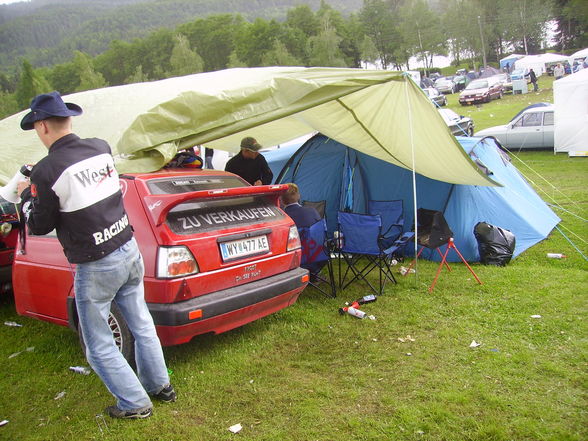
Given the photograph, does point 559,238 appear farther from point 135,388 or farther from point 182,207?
point 135,388

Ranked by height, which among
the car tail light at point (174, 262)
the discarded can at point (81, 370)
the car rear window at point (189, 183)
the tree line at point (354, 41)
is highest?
the tree line at point (354, 41)

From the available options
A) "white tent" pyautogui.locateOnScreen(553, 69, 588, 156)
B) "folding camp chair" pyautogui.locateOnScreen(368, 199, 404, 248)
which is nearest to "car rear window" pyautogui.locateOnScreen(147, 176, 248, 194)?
"folding camp chair" pyautogui.locateOnScreen(368, 199, 404, 248)

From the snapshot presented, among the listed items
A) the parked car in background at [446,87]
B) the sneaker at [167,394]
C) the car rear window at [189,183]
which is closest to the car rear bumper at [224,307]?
the sneaker at [167,394]

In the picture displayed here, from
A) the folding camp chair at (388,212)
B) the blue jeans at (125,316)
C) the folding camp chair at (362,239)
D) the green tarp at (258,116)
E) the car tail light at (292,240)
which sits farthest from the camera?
the folding camp chair at (388,212)

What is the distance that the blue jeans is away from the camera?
9.89 ft

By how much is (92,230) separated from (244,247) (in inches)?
53.2

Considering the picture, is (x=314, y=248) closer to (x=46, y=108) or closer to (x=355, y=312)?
(x=355, y=312)

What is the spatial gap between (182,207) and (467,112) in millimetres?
28538

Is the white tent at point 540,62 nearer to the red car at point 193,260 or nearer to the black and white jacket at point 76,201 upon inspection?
the red car at point 193,260

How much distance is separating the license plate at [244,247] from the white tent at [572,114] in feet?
45.9

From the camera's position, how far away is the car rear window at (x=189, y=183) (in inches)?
152

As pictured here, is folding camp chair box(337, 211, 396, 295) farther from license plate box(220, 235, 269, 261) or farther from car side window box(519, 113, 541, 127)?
car side window box(519, 113, 541, 127)

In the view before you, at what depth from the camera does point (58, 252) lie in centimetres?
407

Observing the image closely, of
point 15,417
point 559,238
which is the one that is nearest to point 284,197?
point 15,417
